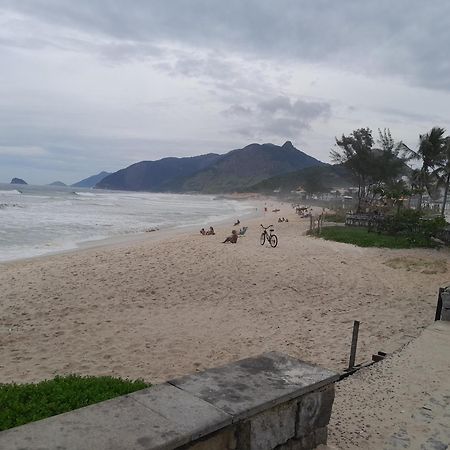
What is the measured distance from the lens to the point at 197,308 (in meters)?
9.37

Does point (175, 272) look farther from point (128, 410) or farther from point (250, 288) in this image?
point (128, 410)

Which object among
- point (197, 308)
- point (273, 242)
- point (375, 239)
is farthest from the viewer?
point (375, 239)

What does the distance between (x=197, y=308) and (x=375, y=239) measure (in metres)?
12.0

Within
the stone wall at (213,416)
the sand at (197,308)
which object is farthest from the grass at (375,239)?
the stone wall at (213,416)

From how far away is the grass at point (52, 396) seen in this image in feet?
11.4

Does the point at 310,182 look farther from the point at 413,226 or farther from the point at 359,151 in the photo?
the point at 413,226

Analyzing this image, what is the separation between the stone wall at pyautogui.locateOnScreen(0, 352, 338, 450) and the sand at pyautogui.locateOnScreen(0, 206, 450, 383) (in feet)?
10.7

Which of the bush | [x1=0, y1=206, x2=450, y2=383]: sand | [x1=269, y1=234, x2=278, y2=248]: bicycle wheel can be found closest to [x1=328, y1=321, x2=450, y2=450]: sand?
[x1=0, y1=206, x2=450, y2=383]: sand

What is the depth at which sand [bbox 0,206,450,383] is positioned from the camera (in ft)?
21.9

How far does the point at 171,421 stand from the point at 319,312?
7.37 m

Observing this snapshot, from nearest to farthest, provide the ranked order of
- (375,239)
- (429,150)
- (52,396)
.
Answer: (52,396), (375,239), (429,150)

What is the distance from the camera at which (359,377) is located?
486cm

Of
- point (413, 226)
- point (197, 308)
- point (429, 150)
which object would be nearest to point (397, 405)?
point (197, 308)

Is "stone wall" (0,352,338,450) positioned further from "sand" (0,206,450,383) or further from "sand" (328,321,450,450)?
"sand" (0,206,450,383)
